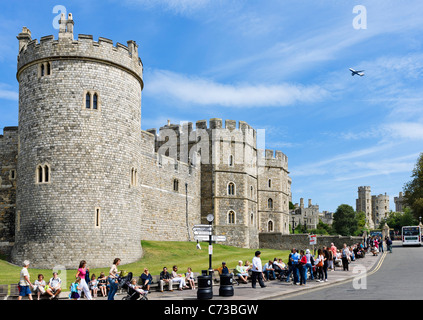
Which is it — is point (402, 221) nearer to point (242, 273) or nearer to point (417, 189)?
point (417, 189)

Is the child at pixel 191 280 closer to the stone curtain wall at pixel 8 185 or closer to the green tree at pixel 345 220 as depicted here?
the stone curtain wall at pixel 8 185

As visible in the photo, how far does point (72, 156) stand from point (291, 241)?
30795 mm

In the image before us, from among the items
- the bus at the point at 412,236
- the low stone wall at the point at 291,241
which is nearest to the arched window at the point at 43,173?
the low stone wall at the point at 291,241

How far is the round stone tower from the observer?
27062 millimetres

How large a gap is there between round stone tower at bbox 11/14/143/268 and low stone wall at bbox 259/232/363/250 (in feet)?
84.8

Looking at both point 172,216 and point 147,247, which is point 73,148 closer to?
point 147,247

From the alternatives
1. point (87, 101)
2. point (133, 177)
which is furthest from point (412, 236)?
point (87, 101)

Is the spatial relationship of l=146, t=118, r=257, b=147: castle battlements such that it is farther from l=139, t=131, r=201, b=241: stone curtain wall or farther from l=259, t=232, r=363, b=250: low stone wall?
l=259, t=232, r=363, b=250: low stone wall

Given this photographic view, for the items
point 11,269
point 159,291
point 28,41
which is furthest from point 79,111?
point 159,291

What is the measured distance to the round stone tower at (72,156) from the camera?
27.1 metres

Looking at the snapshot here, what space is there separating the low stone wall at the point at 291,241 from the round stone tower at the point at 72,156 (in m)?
25.8

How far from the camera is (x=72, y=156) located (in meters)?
27.6

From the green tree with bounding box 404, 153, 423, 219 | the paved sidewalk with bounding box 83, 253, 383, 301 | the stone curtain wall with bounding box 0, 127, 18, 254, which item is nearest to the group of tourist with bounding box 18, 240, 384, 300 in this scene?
the paved sidewalk with bounding box 83, 253, 383, 301
